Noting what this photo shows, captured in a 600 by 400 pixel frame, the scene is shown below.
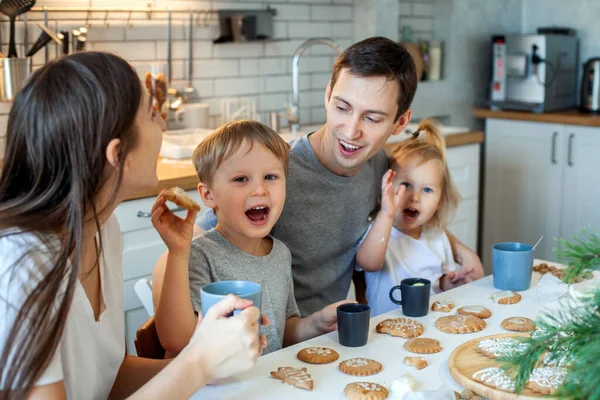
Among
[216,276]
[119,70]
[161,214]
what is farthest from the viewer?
[216,276]

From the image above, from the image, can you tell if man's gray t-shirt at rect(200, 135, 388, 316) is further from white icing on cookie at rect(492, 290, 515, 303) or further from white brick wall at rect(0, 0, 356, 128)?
white brick wall at rect(0, 0, 356, 128)

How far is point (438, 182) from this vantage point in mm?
2242

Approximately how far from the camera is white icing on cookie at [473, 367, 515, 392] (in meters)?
1.27

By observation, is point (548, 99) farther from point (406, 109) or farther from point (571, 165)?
point (406, 109)

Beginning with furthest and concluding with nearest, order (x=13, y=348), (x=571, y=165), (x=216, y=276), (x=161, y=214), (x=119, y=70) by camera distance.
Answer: (x=571, y=165) → (x=216, y=276) → (x=161, y=214) → (x=119, y=70) → (x=13, y=348)

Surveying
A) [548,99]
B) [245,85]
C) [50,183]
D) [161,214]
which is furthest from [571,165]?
[50,183]

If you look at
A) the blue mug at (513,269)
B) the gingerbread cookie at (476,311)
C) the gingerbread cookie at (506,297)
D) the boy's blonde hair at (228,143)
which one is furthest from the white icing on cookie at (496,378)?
the boy's blonde hair at (228,143)

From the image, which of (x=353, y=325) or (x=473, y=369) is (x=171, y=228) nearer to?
(x=353, y=325)

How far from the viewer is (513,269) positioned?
1.89 meters

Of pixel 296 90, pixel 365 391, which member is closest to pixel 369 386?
pixel 365 391

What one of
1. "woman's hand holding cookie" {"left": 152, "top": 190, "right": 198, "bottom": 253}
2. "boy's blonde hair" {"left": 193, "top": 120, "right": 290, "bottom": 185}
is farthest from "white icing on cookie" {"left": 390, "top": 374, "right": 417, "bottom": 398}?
"boy's blonde hair" {"left": 193, "top": 120, "right": 290, "bottom": 185}

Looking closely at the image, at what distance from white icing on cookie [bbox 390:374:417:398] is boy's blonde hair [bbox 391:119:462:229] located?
1.04 meters

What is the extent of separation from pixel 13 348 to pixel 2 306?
62mm

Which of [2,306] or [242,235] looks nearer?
[2,306]
